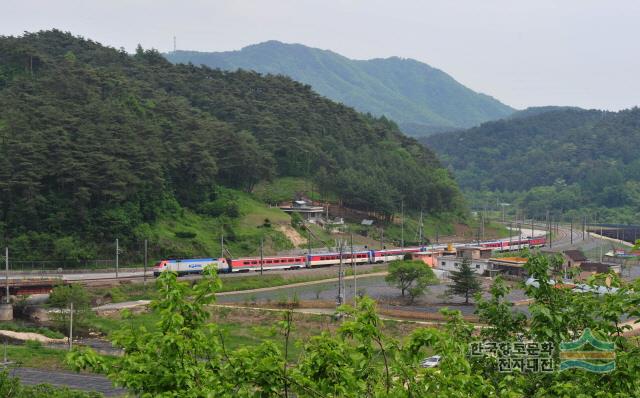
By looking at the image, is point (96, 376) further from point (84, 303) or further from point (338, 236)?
point (338, 236)

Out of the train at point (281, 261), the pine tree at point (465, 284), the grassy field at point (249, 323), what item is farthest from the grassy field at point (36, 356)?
the pine tree at point (465, 284)

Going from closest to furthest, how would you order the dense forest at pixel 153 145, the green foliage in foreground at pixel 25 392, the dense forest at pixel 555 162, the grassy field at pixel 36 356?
the green foliage in foreground at pixel 25 392 < the grassy field at pixel 36 356 < the dense forest at pixel 153 145 < the dense forest at pixel 555 162

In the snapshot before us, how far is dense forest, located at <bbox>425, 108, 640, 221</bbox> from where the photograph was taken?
12306cm

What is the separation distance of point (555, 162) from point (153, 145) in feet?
365

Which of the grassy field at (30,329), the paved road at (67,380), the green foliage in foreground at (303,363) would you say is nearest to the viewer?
the green foliage in foreground at (303,363)

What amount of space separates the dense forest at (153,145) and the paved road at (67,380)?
2257 cm

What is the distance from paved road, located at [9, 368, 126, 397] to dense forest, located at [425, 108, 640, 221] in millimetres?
102342

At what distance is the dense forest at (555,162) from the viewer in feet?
404

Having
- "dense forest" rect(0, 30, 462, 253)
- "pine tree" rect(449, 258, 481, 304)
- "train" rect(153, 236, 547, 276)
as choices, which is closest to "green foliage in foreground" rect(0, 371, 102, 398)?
"train" rect(153, 236, 547, 276)

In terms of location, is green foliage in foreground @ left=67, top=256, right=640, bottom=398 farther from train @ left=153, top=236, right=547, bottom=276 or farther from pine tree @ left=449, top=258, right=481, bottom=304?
train @ left=153, top=236, right=547, bottom=276

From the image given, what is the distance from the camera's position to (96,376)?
2734 centimetres

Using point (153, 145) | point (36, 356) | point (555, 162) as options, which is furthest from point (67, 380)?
point (555, 162)

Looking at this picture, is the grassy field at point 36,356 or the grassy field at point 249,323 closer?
the grassy field at point 36,356

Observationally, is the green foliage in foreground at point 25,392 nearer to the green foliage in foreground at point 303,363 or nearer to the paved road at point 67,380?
the paved road at point 67,380
